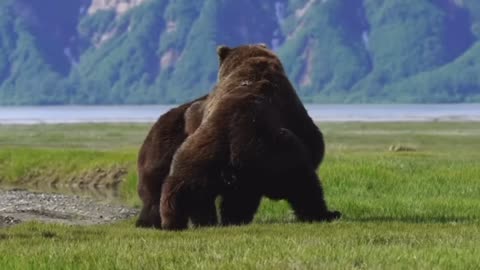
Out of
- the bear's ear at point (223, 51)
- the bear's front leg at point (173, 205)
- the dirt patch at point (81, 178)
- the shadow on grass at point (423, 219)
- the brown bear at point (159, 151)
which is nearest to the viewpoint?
the bear's front leg at point (173, 205)

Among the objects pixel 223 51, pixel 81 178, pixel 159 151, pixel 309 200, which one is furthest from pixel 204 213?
pixel 81 178

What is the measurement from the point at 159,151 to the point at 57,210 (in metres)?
7.82

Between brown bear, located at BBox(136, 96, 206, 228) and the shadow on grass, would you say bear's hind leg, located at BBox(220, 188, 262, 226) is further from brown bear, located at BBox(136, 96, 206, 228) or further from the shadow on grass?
the shadow on grass

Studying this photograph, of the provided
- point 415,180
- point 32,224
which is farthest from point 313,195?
point 415,180

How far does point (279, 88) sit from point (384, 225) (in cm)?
203

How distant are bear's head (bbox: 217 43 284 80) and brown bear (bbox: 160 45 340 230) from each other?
0.02 m

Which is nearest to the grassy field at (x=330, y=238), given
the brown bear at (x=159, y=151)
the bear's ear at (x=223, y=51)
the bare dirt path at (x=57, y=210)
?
the brown bear at (x=159, y=151)

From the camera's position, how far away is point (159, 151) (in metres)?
14.3

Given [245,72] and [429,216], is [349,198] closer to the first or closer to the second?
[429,216]

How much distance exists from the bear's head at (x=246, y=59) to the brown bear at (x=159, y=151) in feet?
1.77

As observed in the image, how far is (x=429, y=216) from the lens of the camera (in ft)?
51.2

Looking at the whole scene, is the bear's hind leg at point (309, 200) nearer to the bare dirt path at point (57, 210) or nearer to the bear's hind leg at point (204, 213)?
the bear's hind leg at point (204, 213)

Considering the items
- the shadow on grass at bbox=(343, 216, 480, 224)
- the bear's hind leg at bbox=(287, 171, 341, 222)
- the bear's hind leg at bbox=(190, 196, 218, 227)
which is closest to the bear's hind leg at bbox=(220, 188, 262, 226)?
the bear's hind leg at bbox=(190, 196, 218, 227)

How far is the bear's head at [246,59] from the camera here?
46.2ft
